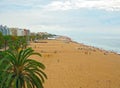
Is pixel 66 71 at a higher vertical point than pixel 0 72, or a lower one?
lower

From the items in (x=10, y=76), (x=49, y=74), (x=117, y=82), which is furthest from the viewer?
(x=49, y=74)

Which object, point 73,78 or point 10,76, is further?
point 73,78

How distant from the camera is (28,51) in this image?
16.8 m

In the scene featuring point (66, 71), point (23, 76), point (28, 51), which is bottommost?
point (66, 71)

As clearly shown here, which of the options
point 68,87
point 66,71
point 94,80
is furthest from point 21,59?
point 66,71

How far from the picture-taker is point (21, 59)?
16.3 meters

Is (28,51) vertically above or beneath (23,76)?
above

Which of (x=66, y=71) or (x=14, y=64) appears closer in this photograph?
(x=14, y=64)

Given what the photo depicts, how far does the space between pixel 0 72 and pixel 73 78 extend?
19455mm

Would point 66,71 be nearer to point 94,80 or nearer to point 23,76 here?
point 94,80

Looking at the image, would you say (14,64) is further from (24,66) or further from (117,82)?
(117,82)

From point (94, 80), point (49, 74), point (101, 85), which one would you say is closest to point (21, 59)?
point (101, 85)

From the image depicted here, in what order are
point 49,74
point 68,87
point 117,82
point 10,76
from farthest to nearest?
point 49,74 < point 117,82 < point 68,87 < point 10,76

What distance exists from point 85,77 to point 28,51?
2038cm
